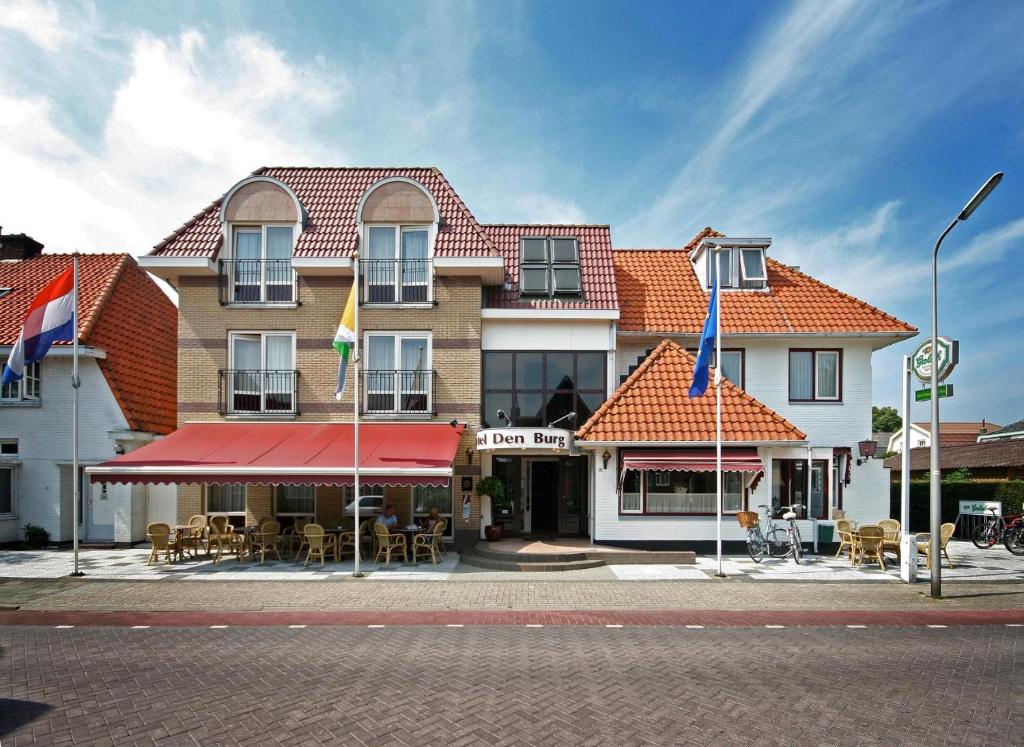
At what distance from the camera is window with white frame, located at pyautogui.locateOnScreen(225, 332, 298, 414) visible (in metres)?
17.1

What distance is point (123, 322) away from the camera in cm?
1988

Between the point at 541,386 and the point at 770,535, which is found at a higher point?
the point at 541,386

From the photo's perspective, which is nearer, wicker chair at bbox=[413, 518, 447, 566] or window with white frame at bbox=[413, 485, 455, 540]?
wicker chair at bbox=[413, 518, 447, 566]

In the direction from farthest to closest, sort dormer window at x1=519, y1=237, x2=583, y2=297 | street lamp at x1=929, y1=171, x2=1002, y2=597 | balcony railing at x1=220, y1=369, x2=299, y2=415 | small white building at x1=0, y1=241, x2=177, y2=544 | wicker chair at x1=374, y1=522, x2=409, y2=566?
dormer window at x1=519, y1=237, x2=583, y2=297, small white building at x1=0, y1=241, x2=177, y2=544, balcony railing at x1=220, y1=369, x2=299, y2=415, wicker chair at x1=374, y1=522, x2=409, y2=566, street lamp at x1=929, y1=171, x2=1002, y2=597

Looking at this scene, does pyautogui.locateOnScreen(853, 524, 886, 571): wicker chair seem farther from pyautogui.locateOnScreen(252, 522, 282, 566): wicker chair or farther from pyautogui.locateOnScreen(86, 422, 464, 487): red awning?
pyautogui.locateOnScreen(252, 522, 282, 566): wicker chair

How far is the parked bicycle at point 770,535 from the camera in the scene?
1532 cm

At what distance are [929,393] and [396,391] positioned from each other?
42.0ft

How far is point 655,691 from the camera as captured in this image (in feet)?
22.9

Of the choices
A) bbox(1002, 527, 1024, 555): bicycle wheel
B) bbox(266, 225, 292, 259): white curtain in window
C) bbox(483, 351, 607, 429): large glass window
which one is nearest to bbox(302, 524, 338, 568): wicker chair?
bbox(483, 351, 607, 429): large glass window

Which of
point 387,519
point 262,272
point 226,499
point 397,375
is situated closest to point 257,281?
point 262,272

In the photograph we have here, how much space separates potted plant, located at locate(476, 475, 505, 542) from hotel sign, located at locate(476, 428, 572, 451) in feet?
3.05

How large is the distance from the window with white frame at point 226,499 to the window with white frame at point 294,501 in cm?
103

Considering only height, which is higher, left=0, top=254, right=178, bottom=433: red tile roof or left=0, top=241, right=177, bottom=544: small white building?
left=0, top=254, right=178, bottom=433: red tile roof

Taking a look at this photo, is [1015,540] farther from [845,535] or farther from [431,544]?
[431,544]
